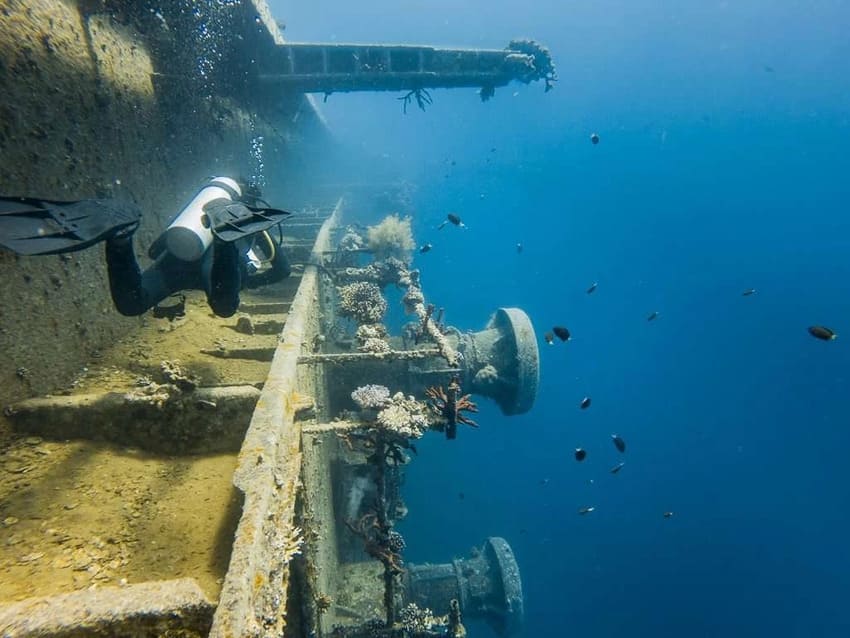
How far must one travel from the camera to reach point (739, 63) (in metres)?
140

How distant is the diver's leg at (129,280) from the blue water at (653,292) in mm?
24523

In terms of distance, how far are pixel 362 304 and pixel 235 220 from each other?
368cm

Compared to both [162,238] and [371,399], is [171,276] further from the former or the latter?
[371,399]

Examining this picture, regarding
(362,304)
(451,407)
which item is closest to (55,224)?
(451,407)

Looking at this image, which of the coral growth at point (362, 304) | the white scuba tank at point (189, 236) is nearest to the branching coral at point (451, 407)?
the coral growth at point (362, 304)

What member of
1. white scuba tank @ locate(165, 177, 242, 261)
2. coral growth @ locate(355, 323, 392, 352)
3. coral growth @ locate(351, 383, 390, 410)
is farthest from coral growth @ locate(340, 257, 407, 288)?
white scuba tank @ locate(165, 177, 242, 261)

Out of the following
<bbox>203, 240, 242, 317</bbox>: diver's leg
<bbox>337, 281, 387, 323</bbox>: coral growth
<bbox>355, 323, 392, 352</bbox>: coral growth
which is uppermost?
<bbox>203, 240, 242, 317</bbox>: diver's leg

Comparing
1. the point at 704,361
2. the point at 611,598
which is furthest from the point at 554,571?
the point at 704,361

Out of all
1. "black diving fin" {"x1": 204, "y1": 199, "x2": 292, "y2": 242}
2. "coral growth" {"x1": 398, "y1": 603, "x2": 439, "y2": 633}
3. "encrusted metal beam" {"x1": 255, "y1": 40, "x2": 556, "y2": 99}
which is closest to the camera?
"black diving fin" {"x1": 204, "y1": 199, "x2": 292, "y2": 242}

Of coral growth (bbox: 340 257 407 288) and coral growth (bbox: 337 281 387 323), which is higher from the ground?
coral growth (bbox: 340 257 407 288)

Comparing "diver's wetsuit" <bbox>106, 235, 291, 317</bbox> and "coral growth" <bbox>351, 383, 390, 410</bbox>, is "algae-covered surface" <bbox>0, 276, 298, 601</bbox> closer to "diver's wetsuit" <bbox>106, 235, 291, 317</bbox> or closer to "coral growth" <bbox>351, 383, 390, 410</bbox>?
"diver's wetsuit" <bbox>106, 235, 291, 317</bbox>

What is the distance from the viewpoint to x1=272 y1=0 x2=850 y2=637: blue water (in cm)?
3266

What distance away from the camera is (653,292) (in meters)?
78.3

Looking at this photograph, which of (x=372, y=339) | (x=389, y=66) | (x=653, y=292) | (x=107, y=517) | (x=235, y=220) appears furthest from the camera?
(x=653, y=292)
